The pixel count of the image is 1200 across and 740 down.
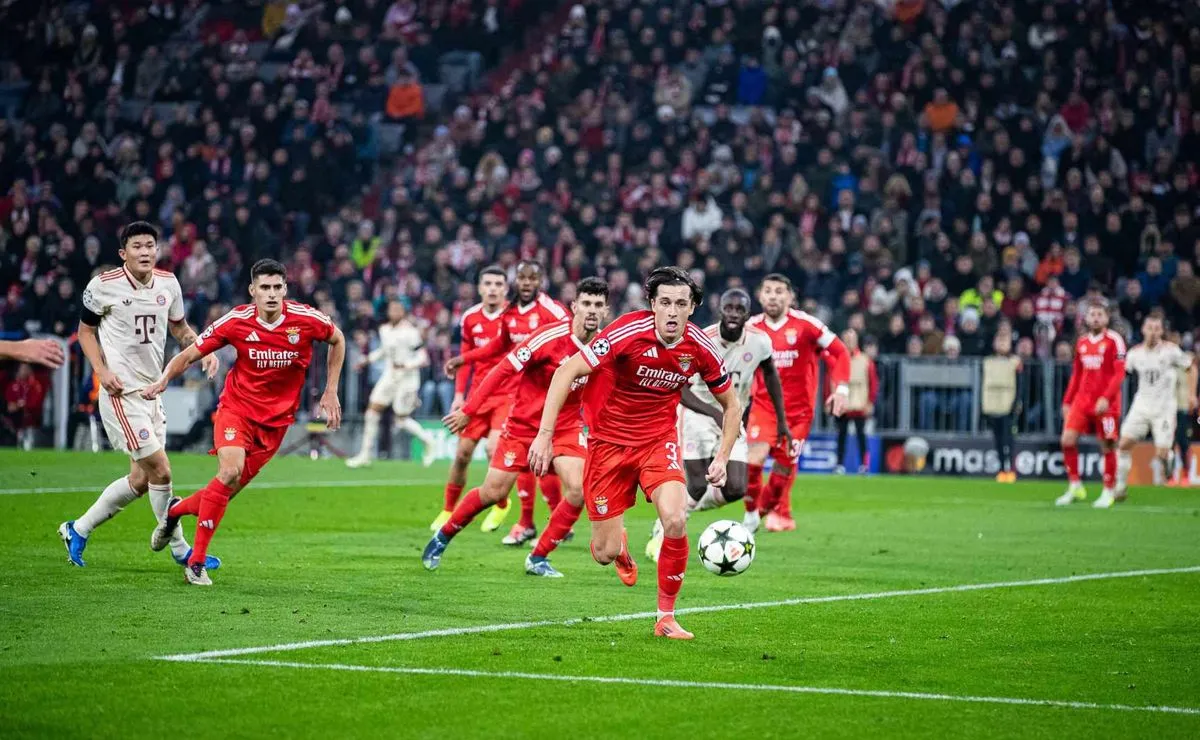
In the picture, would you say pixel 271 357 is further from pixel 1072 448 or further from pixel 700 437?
pixel 1072 448

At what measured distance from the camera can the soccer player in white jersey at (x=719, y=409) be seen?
46.7 feet

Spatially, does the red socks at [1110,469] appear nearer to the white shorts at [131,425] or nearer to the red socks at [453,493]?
the red socks at [453,493]

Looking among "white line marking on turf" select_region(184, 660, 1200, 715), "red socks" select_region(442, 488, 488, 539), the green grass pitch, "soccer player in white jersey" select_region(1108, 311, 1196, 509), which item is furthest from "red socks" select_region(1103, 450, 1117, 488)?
"white line marking on turf" select_region(184, 660, 1200, 715)

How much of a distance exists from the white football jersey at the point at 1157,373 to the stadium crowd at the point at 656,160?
12.1 ft

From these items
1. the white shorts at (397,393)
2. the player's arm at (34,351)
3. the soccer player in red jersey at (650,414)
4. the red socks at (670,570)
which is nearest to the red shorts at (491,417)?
the soccer player in red jersey at (650,414)

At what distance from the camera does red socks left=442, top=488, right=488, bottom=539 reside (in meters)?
12.5

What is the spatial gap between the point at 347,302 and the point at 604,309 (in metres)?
18.8

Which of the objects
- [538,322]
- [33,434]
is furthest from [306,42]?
[538,322]

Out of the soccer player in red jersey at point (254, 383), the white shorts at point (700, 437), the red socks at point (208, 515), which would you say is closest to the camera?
the red socks at point (208, 515)

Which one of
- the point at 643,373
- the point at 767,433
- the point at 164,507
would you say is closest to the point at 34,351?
the point at 643,373

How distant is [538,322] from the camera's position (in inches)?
596

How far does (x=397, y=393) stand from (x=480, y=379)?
12161mm

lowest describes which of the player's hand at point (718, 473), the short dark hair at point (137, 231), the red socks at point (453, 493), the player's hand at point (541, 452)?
the red socks at point (453, 493)

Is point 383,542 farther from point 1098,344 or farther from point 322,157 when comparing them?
point 322,157
